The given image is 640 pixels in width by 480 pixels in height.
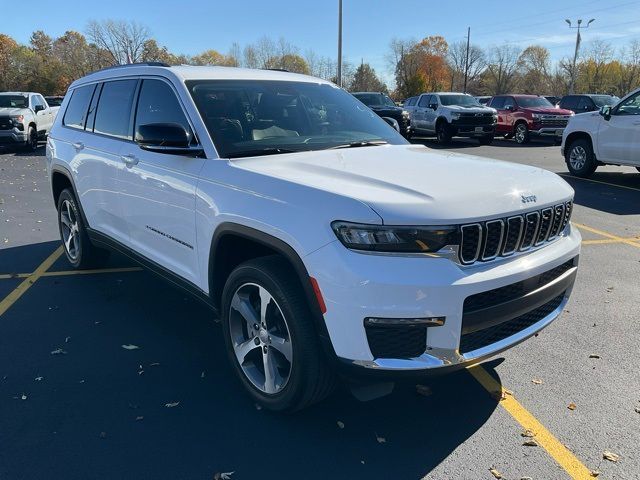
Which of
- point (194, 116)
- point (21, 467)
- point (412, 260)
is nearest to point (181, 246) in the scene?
point (194, 116)

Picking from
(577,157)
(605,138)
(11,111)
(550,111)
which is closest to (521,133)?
(550,111)

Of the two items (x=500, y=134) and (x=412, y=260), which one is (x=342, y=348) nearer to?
(x=412, y=260)

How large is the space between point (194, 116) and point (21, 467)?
7.30 feet

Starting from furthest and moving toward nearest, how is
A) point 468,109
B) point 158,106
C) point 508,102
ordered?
point 508,102 → point 468,109 → point 158,106

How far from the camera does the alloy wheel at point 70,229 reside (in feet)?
18.3

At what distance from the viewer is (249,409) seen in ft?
10.4

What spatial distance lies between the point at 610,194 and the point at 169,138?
923 cm

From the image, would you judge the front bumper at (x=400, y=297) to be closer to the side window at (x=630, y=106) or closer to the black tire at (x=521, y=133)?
the side window at (x=630, y=106)

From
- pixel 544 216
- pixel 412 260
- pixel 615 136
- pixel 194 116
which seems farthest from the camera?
pixel 615 136

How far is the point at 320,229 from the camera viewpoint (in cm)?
250

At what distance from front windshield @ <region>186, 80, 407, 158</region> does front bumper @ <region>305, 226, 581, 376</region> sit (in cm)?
126

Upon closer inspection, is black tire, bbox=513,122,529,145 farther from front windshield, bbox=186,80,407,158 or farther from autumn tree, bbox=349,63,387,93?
autumn tree, bbox=349,63,387,93

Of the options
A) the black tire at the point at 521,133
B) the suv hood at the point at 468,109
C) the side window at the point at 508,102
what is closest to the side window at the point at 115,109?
the suv hood at the point at 468,109

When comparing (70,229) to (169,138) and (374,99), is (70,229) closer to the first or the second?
(169,138)
